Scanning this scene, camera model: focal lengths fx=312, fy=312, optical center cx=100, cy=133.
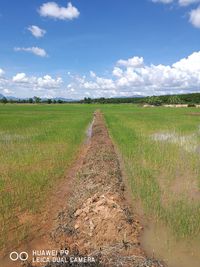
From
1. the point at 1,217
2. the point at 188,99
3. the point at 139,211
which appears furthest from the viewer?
the point at 188,99

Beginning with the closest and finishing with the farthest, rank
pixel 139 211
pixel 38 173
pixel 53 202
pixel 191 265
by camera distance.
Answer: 1. pixel 191 265
2. pixel 139 211
3. pixel 53 202
4. pixel 38 173

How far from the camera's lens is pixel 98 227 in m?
6.18

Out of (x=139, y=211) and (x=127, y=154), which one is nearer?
(x=139, y=211)

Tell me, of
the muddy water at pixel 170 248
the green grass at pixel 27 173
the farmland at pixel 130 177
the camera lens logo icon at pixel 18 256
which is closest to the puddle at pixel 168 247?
the muddy water at pixel 170 248

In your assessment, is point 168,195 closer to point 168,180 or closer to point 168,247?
point 168,180

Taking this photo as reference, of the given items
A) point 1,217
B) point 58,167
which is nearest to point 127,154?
point 58,167

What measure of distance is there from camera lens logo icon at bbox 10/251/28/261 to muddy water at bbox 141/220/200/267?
6.98 ft

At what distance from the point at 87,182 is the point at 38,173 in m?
2.00

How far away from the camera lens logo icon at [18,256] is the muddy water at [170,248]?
6.98ft

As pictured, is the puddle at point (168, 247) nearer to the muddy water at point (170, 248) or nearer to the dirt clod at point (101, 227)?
the muddy water at point (170, 248)

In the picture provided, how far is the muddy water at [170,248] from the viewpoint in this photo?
17.3 ft

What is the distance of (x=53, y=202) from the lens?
791cm

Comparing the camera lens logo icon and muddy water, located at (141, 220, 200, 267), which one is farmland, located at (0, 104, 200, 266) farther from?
the camera lens logo icon

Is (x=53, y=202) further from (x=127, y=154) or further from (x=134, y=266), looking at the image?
(x=127, y=154)
